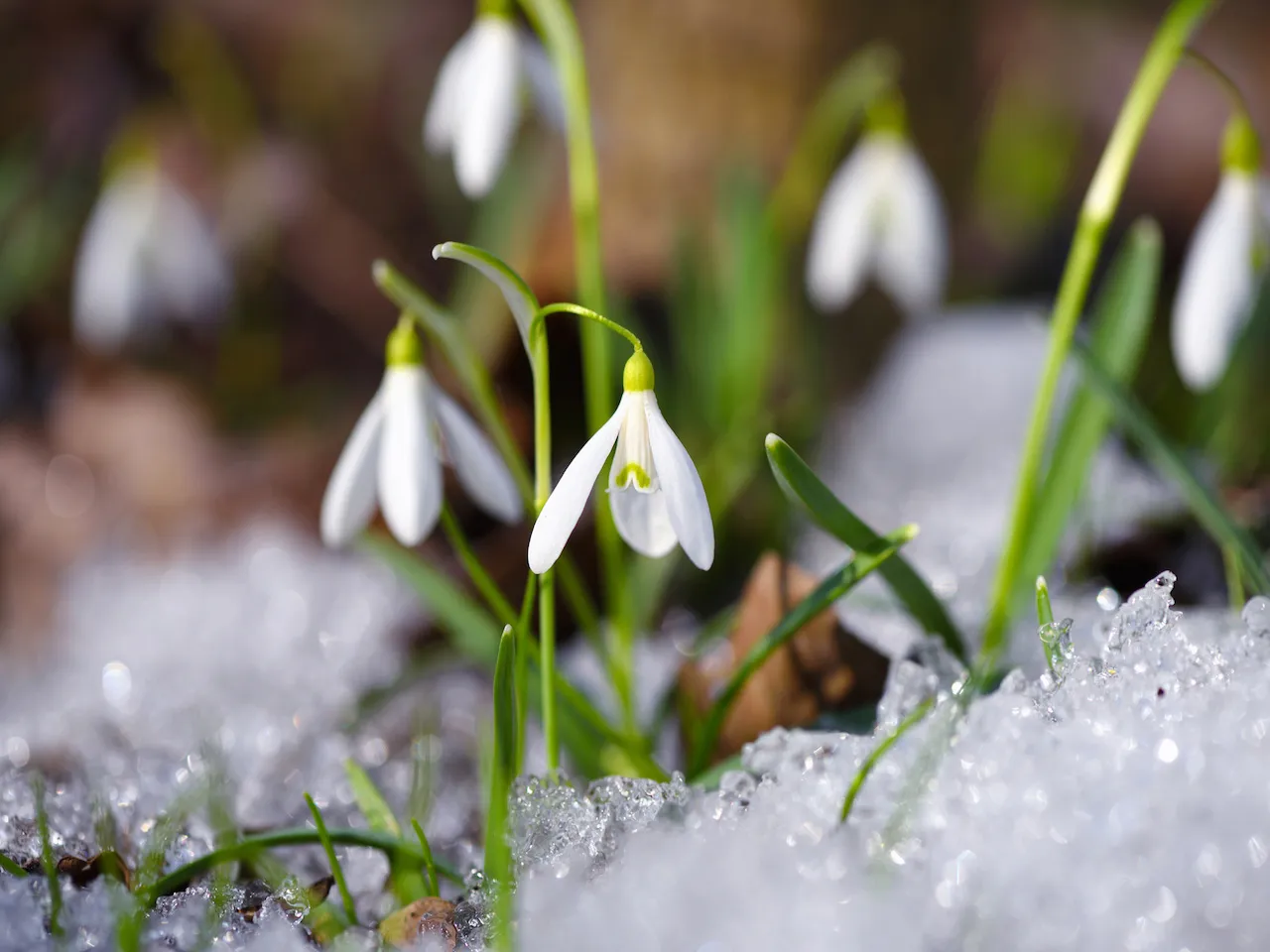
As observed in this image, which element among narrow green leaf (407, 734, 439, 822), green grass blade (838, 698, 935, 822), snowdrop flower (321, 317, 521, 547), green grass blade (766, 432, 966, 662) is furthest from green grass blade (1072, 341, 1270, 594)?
narrow green leaf (407, 734, 439, 822)

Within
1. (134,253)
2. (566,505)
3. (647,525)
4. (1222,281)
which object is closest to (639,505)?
(647,525)

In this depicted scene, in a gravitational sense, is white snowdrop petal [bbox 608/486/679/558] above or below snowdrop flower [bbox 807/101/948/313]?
below

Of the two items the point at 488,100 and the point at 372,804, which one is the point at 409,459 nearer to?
the point at 372,804

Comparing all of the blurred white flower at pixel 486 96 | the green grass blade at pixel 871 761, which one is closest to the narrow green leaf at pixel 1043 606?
the green grass blade at pixel 871 761

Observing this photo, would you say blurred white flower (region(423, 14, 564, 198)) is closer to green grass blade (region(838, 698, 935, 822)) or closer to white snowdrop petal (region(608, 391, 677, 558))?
white snowdrop petal (region(608, 391, 677, 558))

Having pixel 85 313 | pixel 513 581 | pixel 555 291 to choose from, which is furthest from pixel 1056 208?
pixel 85 313
